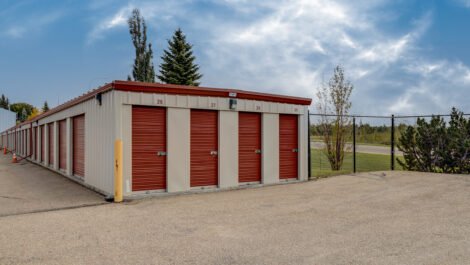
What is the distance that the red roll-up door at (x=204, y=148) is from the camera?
9867mm

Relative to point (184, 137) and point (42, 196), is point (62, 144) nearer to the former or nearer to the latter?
point (42, 196)

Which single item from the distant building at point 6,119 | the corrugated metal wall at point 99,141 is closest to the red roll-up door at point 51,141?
the corrugated metal wall at point 99,141

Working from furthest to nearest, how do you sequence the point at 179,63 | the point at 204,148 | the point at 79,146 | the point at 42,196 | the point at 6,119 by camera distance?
the point at 6,119 < the point at 179,63 < the point at 79,146 < the point at 204,148 < the point at 42,196

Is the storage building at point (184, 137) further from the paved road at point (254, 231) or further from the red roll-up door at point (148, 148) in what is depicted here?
the paved road at point (254, 231)

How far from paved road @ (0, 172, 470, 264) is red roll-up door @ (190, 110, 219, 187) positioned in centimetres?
96

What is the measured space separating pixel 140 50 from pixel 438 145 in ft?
117

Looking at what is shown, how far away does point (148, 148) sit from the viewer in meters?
9.11

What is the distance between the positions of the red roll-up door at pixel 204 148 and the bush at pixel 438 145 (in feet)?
28.4

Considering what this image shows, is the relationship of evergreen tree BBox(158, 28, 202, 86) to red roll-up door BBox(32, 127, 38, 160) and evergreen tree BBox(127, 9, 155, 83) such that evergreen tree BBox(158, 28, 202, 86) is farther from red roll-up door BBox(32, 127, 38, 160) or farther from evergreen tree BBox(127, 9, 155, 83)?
red roll-up door BBox(32, 127, 38, 160)

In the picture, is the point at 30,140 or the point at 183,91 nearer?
the point at 183,91

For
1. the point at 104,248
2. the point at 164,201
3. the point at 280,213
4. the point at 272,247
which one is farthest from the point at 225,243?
the point at 164,201

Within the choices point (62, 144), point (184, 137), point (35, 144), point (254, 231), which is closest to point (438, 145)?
point (184, 137)

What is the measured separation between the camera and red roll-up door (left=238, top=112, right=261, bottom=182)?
1086 cm

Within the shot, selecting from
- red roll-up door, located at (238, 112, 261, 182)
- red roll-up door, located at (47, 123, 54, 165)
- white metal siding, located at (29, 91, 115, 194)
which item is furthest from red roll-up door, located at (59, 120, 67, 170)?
red roll-up door, located at (238, 112, 261, 182)
